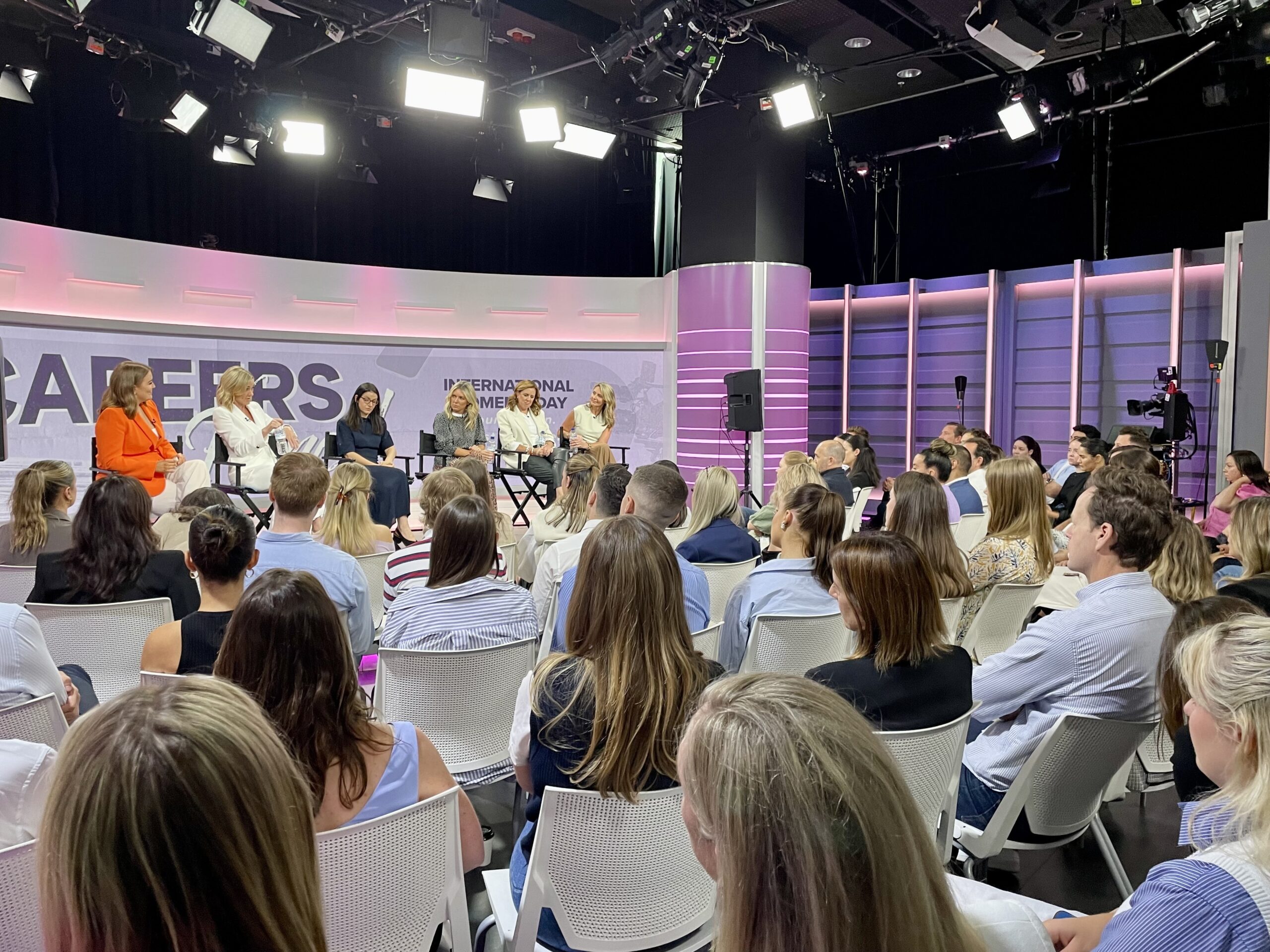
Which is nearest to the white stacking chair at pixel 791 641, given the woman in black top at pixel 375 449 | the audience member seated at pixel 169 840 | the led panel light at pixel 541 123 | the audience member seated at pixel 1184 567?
the audience member seated at pixel 1184 567

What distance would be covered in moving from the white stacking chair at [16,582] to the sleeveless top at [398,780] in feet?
8.81

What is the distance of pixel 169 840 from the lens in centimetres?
81

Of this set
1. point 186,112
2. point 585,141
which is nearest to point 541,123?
point 585,141

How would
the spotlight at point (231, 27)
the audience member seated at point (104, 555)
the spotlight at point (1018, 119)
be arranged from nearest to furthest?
1. the audience member seated at point (104, 555)
2. the spotlight at point (231, 27)
3. the spotlight at point (1018, 119)

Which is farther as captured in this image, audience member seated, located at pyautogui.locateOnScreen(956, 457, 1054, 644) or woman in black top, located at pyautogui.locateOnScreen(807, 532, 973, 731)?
audience member seated, located at pyautogui.locateOnScreen(956, 457, 1054, 644)

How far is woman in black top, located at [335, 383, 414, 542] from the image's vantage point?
752 centimetres

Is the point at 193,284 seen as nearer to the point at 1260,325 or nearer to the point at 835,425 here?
the point at 835,425

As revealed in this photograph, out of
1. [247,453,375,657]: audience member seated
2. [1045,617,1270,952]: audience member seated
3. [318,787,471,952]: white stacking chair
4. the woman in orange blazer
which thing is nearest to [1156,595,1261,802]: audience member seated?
[1045,617,1270,952]: audience member seated

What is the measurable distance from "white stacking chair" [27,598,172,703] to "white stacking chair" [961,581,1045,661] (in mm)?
→ 2926

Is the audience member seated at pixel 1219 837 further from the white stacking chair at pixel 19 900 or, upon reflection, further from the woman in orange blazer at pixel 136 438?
the woman in orange blazer at pixel 136 438

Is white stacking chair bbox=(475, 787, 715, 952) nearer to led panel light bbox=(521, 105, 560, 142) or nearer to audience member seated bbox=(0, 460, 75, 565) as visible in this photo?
audience member seated bbox=(0, 460, 75, 565)

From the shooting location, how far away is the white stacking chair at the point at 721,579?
13.8 feet

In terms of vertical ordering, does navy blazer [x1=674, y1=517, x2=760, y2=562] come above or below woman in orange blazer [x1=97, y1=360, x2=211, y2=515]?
below

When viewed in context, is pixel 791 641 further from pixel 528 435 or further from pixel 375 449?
pixel 528 435
